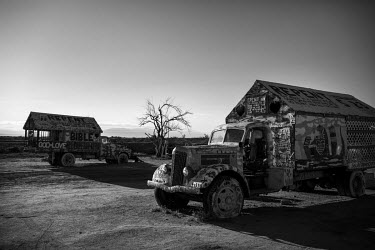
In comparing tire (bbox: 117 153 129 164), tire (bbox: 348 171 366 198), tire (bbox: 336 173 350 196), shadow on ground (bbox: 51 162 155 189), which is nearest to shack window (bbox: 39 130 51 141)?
shadow on ground (bbox: 51 162 155 189)

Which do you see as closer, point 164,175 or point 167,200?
point 164,175

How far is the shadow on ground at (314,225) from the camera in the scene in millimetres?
5613

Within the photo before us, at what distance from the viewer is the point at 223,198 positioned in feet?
23.5

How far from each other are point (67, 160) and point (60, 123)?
3.27 metres

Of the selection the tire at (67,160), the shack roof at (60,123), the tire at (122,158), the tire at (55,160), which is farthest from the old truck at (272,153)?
the shack roof at (60,123)

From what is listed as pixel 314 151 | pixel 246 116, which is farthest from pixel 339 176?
pixel 246 116

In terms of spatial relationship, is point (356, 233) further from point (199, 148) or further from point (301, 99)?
point (301, 99)

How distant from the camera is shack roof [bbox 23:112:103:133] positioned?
23400 mm

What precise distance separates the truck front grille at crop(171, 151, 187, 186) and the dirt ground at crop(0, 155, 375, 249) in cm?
88

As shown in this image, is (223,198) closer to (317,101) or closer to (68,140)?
(317,101)

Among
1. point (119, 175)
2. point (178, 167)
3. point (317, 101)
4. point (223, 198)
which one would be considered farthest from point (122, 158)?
point (223, 198)

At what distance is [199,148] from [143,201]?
323 centimetres

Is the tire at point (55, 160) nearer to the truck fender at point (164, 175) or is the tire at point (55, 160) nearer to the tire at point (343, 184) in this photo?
the truck fender at point (164, 175)

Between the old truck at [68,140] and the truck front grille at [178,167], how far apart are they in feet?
58.7
